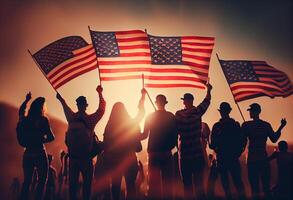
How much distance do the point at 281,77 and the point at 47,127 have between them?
6474 millimetres

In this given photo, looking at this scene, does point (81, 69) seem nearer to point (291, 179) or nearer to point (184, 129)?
point (184, 129)

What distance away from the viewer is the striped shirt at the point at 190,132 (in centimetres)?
827

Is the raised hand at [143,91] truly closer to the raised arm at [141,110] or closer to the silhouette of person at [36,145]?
the raised arm at [141,110]

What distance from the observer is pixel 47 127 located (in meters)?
7.99

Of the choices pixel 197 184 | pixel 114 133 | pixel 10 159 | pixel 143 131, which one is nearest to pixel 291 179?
pixel 197 184

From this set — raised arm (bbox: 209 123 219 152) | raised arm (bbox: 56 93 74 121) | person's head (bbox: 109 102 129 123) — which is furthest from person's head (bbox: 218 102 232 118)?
raised arm (bbox: 56 93 74 121)

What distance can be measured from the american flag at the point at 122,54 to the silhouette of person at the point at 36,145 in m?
2.39

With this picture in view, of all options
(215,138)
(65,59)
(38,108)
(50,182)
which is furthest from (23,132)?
(215,138)

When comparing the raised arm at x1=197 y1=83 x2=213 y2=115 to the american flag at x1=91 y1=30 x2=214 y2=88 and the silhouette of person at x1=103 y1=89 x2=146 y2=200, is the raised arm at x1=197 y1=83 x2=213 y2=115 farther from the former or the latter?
the american flag at x1=91 y1=30 x2=214 y2=88

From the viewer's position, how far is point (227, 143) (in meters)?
8.57

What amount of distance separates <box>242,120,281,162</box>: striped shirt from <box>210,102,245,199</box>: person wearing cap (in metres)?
0.33

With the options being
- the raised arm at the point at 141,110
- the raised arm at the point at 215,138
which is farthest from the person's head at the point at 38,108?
the raised arm at the point at 215,138

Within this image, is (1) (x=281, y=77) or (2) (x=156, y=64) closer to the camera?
(2) (x=156, y=64)

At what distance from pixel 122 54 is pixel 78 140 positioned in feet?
10.8
